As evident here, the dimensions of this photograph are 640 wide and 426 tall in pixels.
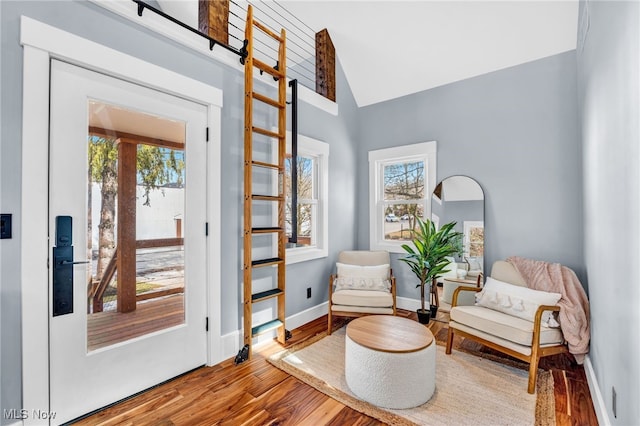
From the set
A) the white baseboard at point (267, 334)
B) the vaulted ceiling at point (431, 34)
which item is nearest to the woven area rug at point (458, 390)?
the white baseboard at point (267, 334)

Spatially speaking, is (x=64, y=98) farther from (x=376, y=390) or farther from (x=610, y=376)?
(x=610, y=376)

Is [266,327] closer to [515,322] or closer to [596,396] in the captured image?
[515,322]

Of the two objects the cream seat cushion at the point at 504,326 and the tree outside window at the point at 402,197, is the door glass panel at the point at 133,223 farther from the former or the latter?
the tree outside window at the point at 402,197

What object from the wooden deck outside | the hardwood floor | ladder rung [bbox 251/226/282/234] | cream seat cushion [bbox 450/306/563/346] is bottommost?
the hardwood floor

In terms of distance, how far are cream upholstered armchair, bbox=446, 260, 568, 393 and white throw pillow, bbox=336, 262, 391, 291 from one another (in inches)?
31.7

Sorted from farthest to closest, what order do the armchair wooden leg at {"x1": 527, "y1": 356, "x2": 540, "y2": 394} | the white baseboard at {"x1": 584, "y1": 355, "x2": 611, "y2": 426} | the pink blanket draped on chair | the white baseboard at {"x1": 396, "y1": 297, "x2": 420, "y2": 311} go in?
the white baseboard at {"x1": 396, "y1": 297, "x2": 420, "y2": 311}, the pink blanket draped on chair, the armchair wooden leg at {"x1": 527, "y1": 356, "x2": 540, "y2": 394}, the white baseboard at {"x1": 584, "y1": 355, "x2": 611, "y2": 426}

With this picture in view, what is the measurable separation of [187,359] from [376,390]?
1434 millimetres

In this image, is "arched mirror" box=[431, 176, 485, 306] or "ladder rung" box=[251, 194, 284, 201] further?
"arched mirror" box=[431, 176, 485, 306]

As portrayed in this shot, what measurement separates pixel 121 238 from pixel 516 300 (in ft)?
9.76

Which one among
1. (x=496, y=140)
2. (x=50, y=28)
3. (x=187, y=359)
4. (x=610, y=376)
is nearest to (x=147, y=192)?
(x=50, y=28)

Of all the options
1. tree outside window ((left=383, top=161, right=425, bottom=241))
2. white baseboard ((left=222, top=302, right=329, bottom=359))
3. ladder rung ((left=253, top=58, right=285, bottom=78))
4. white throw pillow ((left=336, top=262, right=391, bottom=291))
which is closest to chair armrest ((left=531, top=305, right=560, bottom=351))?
white throw pillow ((left=336, top=262, right=391, bottom=291))

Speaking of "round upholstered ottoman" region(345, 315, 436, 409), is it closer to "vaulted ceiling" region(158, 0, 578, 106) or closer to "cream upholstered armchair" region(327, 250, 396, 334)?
"cream upholstered armchair" region(327, 250, 396, 334)

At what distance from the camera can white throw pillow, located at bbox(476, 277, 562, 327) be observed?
2241 mm

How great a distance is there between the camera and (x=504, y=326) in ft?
7.14
